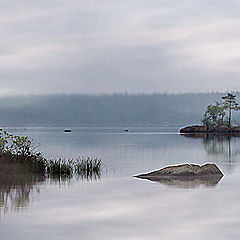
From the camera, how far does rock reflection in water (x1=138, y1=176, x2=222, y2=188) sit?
20725 millimetres

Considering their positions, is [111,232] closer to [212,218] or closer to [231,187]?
[212,218]

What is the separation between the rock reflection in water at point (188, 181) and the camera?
20.7 metres

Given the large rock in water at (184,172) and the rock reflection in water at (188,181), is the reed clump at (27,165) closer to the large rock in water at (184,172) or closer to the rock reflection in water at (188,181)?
the large rock in water at (184,172)

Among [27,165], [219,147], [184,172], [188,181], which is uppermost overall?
[27,165]

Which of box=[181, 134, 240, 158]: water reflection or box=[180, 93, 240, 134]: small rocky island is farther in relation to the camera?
box=[180, 93, 240, 134]: small rocky island

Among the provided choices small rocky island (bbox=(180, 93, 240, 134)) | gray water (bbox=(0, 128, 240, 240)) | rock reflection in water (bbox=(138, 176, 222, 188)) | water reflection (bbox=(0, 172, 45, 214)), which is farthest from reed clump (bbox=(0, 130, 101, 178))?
small rocky island (bbox=(180, 93, 240, 134))

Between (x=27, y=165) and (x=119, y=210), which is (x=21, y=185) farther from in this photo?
(x=119, y=210)

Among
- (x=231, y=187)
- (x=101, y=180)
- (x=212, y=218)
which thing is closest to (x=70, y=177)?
(x=101, y=180)

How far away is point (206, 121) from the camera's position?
128875 mm

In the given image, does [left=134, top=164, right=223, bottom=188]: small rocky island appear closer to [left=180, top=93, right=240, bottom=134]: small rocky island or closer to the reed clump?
the reed clump

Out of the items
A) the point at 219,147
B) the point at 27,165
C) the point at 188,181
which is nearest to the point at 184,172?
the point at 188,181

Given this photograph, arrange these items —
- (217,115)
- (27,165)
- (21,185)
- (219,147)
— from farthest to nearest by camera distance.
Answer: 1. (217,115)
2. (219,147)
3. (27,165)
4. (21,185)

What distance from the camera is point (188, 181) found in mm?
21875

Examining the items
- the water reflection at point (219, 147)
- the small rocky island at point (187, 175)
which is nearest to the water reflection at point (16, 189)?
the small rocky island at point (187, 175)
